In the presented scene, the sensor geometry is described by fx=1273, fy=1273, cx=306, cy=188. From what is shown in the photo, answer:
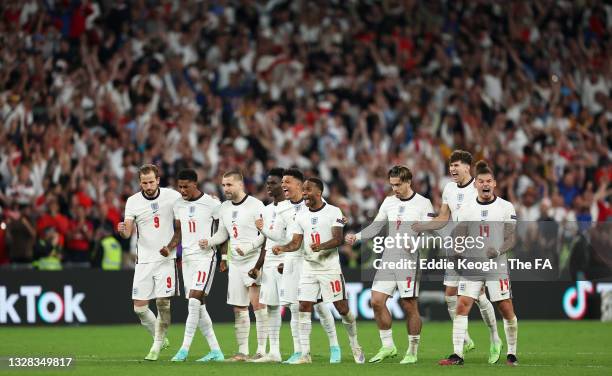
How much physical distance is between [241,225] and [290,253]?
0.83 meters

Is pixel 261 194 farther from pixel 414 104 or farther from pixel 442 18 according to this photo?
pixel 442 18

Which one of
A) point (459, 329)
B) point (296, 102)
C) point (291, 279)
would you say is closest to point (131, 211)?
point (291, 279)

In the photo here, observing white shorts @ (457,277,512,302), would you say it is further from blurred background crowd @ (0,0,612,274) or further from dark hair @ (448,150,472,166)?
blurred background crowd @ (0,0,612,274)

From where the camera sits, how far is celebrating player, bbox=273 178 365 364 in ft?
53.5

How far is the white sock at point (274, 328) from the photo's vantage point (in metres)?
16.8

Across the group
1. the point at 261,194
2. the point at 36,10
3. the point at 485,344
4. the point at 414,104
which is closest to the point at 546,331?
the point at 485,344

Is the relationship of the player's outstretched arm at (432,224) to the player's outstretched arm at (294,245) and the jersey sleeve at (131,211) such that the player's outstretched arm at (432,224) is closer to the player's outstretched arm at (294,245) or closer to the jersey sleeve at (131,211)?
the player's outstretched arm at (294,245)

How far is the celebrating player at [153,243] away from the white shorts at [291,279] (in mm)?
1570

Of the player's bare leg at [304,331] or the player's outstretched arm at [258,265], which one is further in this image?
the player's outstretched arm at [258,265]

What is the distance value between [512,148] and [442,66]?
11.0 feet

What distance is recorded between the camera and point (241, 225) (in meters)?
17.2

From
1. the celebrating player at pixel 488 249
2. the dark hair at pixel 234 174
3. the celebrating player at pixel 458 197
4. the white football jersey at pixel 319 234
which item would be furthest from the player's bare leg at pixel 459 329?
the dark hair at pixel 234 174

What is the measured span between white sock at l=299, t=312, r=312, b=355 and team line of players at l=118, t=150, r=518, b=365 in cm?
1

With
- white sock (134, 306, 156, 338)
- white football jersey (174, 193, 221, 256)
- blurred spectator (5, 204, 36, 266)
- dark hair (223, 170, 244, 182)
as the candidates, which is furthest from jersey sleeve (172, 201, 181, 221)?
blurred spectator (5, 204, 36, 266)
